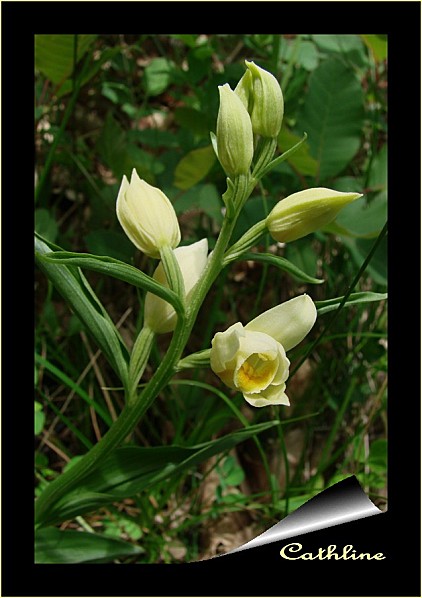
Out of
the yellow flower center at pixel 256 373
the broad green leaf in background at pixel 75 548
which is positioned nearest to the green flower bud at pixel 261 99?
the yellow flower center at pixel 256 373

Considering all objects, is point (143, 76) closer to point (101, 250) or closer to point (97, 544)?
point (101, 250)

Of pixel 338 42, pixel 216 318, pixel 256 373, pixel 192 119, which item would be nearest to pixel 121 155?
pixel 192 119

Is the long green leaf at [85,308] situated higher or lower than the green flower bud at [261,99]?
lower

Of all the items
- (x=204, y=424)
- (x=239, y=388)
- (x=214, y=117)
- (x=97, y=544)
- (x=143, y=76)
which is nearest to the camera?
(x=239, y=388)

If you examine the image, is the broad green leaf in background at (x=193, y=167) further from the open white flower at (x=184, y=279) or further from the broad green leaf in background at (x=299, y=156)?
the open white flower at (x=184, y=279)

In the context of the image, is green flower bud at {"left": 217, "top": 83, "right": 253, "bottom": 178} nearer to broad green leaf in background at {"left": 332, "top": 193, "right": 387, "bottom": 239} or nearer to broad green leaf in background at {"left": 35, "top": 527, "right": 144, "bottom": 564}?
broad green leaf in background at {"left": 332, "top": 193, "right": 387, "bottom": 239}

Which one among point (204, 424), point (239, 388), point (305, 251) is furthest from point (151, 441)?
point (239, 388)

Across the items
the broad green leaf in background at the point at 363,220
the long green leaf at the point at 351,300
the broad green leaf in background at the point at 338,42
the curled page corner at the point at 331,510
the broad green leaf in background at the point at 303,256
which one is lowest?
the curled page corner at the point at 331,510

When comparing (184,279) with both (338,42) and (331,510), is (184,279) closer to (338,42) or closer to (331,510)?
(331,510)
